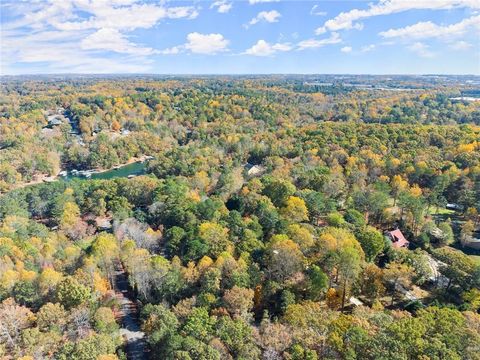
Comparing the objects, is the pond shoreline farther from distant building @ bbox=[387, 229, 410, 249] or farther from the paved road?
distant building @ bbox=[387, 229, 410, 249]

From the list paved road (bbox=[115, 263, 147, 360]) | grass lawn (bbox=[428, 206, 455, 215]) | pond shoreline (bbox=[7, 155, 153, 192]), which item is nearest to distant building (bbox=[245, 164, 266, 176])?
pond shoreline (bbox=[7, 155, 153, 192])

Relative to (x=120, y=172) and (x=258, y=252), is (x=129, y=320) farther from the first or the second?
(x=120, y=172)

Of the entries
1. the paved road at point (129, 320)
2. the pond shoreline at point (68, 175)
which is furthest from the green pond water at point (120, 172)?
the paved road at point (129, 320)

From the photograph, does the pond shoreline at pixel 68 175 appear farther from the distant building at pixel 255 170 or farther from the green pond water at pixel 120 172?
the distant building at pixel 255 170

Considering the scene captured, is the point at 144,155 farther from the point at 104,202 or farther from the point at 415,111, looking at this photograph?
the point at 415,111

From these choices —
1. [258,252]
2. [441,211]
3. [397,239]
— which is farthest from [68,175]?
[441,211]

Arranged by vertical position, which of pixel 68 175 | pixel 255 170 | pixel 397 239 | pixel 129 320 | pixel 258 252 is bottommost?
pixel 129 320

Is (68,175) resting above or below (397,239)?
below
